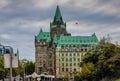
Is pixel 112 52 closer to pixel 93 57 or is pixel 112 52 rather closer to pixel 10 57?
pixel 93 57

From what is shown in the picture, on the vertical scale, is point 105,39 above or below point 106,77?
above

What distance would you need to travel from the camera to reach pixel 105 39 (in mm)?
A: 97562

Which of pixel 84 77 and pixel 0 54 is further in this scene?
pixel 0 54

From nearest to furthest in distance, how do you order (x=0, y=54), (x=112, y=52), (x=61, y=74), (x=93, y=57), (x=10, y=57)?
(x=10, y=57) < (x=112, y=52) < (x=93, y=57) < (x=0, y=54) < (x=61, y=74)

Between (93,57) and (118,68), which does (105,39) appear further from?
(118,68)

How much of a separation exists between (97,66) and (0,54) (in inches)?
2662

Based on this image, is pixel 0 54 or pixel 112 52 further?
pixel 0 54

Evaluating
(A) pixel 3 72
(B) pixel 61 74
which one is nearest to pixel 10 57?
(A) pixel 3 72

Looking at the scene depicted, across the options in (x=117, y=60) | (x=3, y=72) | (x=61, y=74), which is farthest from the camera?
(x=61, y=74)

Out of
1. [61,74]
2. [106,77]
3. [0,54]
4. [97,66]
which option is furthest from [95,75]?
[61,74]

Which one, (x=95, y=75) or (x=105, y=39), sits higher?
(x=105, y=39)

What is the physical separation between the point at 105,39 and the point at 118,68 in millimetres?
25269

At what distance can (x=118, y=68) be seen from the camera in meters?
72.8

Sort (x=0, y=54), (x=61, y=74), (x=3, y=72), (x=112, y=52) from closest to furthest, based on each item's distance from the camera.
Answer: (x=112, y=52) → (x=3, y=72) → (x=0, y=54) → (x=61, y=74)
